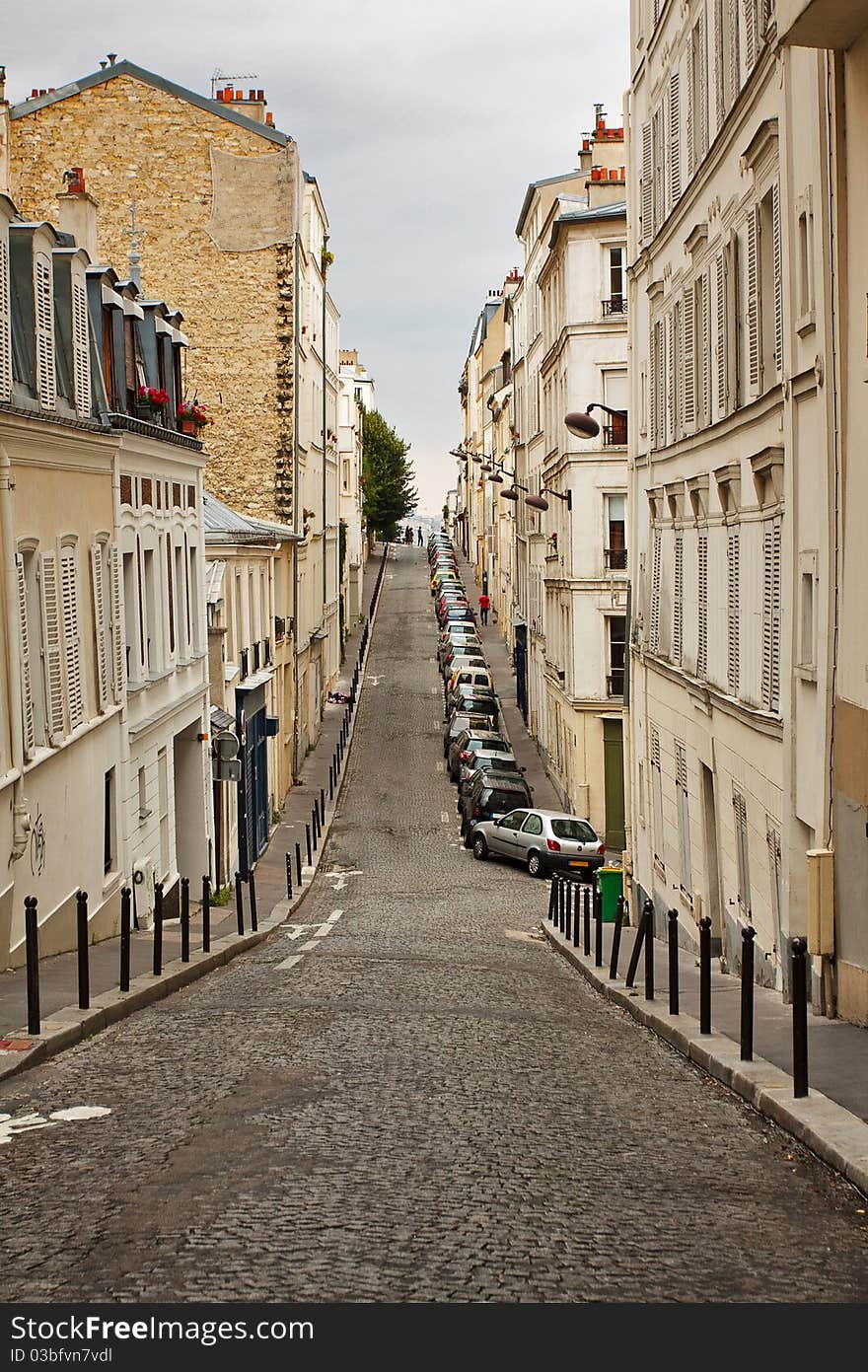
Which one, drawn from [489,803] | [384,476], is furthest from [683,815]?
[384,476]

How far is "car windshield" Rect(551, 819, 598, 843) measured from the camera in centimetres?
3291

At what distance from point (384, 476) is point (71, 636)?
376ft

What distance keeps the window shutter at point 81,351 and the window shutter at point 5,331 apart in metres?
2.92

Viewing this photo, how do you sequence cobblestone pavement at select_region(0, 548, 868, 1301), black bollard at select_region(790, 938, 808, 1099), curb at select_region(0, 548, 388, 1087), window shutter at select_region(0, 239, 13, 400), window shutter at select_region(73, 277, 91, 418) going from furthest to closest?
window shutter at select_region(73, 277, 91, 418), window shutter at select_region(0, 239, 13, 400), curb at select_region(0, 548, 388, 1087), black bollard at select_region(790, 938, 808, 1099), cobblestone pavement at select_region(0, 548, 868, 1301)

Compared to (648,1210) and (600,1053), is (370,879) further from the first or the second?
(648,1210)

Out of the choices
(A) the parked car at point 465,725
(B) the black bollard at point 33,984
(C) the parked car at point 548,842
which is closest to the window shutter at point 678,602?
(C) the parked car at point 548,842

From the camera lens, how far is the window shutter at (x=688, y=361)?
65.9ft

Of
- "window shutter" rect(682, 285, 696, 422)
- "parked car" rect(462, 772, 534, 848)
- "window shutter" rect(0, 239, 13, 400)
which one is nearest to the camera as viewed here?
"window shutter" rect(0, 239, 13, 400)

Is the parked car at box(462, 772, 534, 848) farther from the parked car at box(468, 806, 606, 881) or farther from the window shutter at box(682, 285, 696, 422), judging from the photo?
the window shutter at box(682, 285, 696, 422)

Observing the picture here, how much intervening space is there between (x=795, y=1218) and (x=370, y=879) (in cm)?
2389

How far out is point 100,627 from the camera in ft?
63.1

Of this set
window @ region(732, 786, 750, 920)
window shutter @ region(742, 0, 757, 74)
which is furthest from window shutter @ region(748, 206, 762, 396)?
window @ region(732, 786, 750, 920)

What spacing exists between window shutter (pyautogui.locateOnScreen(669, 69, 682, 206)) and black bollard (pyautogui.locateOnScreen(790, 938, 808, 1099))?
13654mm

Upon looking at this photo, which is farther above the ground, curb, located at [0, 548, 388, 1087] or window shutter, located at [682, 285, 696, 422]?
window shutter, located at [682, 285, 696, 422]
